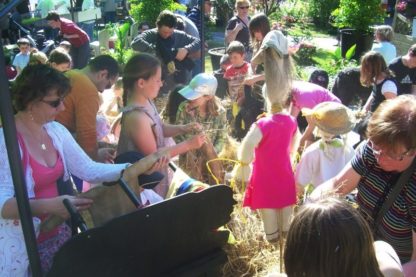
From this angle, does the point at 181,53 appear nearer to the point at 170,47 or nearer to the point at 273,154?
the point at 170,47

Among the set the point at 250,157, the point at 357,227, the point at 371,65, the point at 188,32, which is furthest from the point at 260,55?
the point at 188,32

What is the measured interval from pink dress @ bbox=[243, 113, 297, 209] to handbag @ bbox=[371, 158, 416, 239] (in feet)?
3.63

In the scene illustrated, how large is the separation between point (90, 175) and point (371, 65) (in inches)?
121

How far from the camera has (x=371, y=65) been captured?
436 centimetres

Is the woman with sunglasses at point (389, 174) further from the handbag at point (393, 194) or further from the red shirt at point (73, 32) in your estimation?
the red shirt at point (73, 32)

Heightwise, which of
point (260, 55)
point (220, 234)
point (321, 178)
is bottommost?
point (321, 178)

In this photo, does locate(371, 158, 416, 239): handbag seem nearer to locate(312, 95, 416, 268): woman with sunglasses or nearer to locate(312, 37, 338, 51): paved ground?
locate(312, 95, 416, 268): woman with sunglasses

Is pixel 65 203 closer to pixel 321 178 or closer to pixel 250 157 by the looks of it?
pixel 250 157

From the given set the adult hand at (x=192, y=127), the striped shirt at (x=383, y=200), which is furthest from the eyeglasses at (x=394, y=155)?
the adult hand at (x=192, y=127)

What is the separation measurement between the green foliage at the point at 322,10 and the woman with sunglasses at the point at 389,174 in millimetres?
14074

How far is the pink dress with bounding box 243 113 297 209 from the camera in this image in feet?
10.2

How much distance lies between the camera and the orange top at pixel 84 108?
3277 millimetres

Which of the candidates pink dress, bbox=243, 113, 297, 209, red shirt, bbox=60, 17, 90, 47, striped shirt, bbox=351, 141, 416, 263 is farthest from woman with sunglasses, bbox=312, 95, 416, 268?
red shirt, bbox=60, 17, 90, 47

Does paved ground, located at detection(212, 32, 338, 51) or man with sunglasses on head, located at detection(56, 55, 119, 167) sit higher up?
man with sunglasses on head, located at detection(56, 55, 119, 167)
